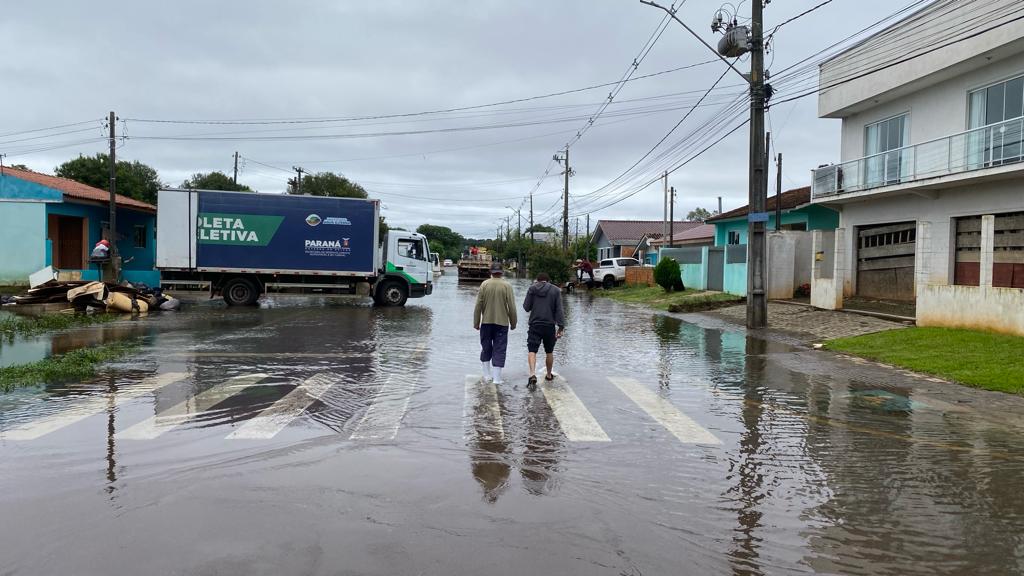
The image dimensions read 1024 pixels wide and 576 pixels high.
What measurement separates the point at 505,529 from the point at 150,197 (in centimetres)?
6213

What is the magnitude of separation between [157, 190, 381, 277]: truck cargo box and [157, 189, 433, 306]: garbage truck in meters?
0.03

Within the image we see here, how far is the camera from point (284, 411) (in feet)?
25.5

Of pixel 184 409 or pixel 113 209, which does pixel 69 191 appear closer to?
pixel 113 209

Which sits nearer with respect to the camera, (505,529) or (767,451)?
(505,529)

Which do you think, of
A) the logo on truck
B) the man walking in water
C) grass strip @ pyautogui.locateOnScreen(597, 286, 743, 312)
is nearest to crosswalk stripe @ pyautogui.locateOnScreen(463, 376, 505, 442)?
the man walking in water

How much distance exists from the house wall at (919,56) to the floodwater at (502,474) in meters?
11.5

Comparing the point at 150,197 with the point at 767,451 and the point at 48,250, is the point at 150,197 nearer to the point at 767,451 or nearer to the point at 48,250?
the point at 48,250

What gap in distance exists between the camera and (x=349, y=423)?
23.8 feet

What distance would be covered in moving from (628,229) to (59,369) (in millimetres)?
61883

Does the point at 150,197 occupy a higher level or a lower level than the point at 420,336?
higher

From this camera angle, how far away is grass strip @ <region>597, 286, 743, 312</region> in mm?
24531

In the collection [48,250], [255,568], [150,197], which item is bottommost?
[255,568]

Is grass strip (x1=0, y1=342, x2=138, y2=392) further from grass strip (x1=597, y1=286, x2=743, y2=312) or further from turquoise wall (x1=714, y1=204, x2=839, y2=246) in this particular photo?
turquoise wall (x1=714, y1=204, x2=839, y2=246)

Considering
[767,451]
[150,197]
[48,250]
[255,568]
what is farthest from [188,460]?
[150,197]
